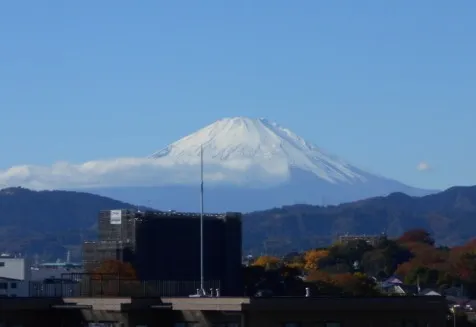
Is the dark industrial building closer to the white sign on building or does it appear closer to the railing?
the white sign on building

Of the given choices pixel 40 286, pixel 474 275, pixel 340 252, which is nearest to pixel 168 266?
pixel 474 275

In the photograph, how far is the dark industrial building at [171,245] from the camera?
101 metres

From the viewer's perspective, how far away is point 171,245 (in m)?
105

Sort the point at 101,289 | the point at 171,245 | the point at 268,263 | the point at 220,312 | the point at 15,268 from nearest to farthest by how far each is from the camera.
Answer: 1. the point at 220,312
2. the point at 101,289
3. the point at 171,245
4. the point at 15,268
5. the point at 268,263

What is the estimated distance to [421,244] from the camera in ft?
568

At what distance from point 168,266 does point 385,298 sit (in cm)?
7755

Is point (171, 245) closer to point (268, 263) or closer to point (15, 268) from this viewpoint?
point (15, 268)

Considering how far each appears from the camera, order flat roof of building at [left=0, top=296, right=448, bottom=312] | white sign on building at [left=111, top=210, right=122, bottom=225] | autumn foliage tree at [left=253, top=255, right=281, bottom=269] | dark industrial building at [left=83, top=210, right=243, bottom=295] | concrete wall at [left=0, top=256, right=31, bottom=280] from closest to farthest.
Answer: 1. flat roof of building at [left=0, top=296, right=448, bottom=312]
2. dark industrial building at [left=83, top=210, right=243, bottom=295]
3. concrete wall at [left=0, top=256, right=31, bottom=280]
4. white sign on building at [left=111, top=210, right=122, bottom=225]
5. autumn foliage tree at [left=253, top=255, right=281, bottom=269]

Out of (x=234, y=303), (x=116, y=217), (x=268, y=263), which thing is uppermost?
(x=116, y=217)

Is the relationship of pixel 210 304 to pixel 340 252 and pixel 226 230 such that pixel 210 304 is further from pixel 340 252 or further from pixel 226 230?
pixel 340 252

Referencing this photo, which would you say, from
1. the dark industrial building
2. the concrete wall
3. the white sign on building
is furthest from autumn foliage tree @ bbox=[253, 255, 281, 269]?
the concrete wall

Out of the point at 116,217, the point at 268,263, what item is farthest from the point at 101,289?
the point at 268,263

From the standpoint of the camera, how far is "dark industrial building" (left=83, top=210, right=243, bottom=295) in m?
101

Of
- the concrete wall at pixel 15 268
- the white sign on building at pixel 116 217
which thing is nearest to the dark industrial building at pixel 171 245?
the white sign on building at pixel 116 217
